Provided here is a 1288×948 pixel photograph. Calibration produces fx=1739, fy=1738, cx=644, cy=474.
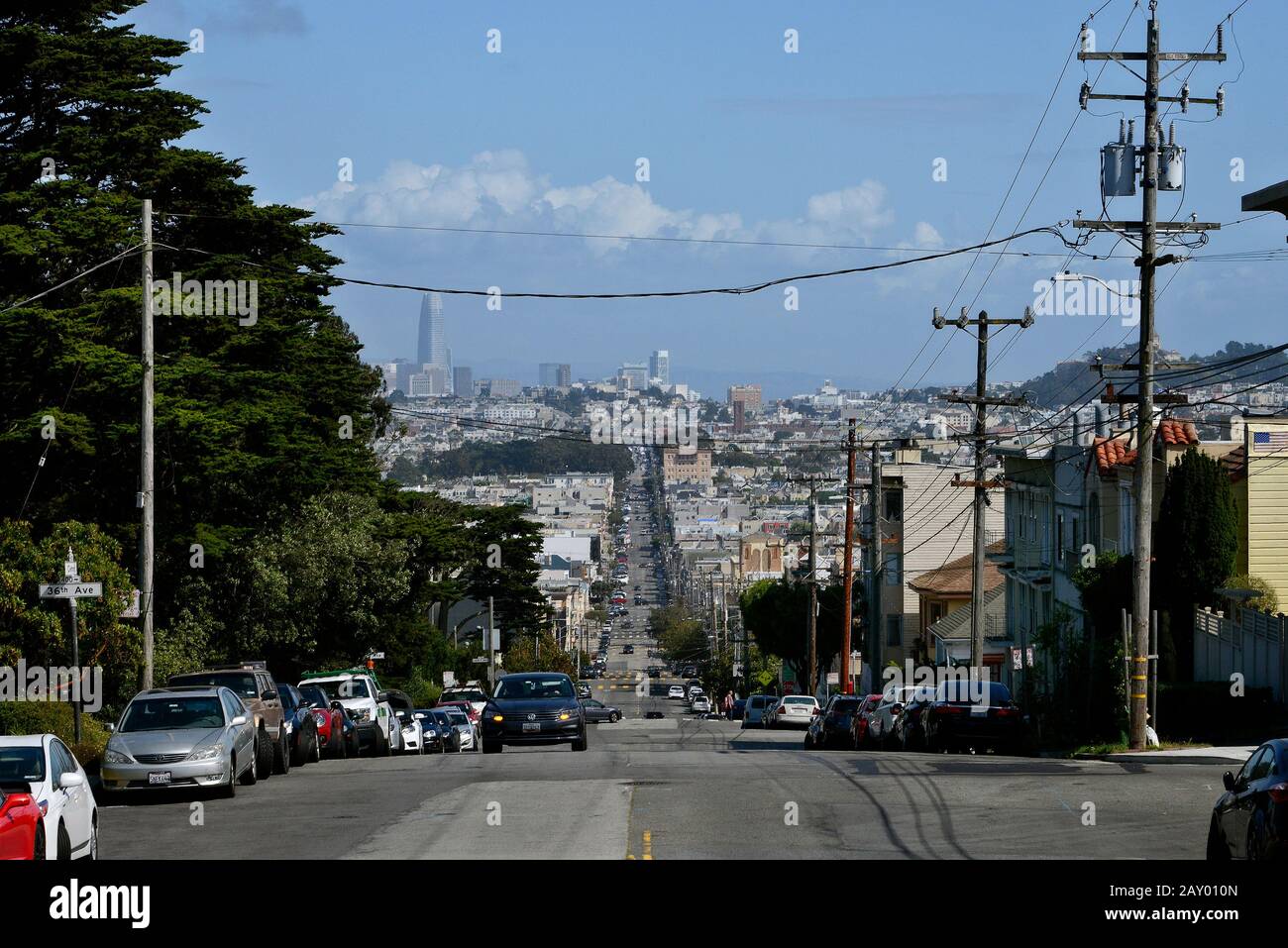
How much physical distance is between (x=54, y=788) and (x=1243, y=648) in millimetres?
27090

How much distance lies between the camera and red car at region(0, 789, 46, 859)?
536 inches

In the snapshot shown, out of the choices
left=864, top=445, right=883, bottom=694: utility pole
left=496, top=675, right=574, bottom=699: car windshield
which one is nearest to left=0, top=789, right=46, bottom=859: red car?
left=496, top=675, right=574, bottom=699: car windshield

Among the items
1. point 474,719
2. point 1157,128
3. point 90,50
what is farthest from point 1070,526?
point 90,50

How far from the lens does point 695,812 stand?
19547 mm

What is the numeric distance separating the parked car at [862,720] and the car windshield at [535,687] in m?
8.40

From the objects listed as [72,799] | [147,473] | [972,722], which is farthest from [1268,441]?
[72,799]

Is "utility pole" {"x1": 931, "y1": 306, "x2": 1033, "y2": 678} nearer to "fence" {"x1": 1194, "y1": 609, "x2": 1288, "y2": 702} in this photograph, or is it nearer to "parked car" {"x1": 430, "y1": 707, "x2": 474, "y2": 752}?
"fence" {"x1": 1194, "y1": 609, "x2": 1288, "y2": 702}

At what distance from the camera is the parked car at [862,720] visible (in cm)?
4022

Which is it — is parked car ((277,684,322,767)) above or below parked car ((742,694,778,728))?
above

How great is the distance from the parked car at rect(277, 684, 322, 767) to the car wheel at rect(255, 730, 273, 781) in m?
2.47

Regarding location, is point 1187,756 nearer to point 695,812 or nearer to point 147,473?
point 695,812

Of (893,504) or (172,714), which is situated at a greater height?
(893,504)

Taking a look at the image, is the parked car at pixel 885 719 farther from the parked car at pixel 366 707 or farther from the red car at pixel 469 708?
the red car at pixel 469 708
